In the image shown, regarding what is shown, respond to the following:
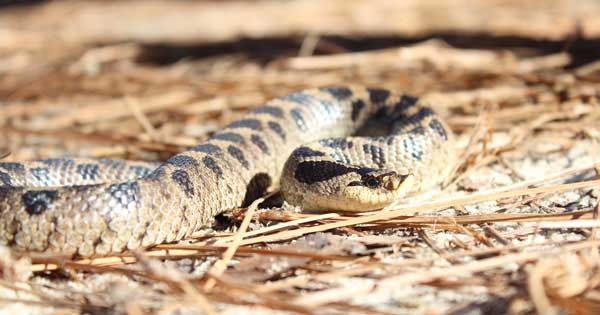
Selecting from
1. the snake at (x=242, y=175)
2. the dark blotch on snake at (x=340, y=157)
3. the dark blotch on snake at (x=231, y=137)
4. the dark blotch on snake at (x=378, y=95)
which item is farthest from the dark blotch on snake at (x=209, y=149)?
the dark blotch on snake at (x=378, y=95)

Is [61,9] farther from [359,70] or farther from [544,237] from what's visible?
→ [544,237]

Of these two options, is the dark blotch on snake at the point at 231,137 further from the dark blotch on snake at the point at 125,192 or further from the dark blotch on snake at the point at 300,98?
the dark blotch on snake at the point at 125,192

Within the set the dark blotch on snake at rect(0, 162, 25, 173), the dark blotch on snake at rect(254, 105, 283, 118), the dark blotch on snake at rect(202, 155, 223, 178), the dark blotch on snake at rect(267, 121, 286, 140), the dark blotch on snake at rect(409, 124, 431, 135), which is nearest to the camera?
the dark blotch on snake at rect(202, 155, 223, 178)

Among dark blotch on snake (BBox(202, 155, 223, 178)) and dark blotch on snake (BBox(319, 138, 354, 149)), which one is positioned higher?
dark blotch on snake (BBox(319, 138, 354, 149))

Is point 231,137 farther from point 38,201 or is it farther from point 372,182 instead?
point 38,201

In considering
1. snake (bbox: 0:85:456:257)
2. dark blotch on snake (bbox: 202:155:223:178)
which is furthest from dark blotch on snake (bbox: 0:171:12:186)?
dark blotch on snake (bbox: 202:155:223:178)

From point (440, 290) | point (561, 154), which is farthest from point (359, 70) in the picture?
point (440, 290)

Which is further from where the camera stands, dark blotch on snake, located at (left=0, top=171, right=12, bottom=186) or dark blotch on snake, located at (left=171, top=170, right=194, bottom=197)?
dark blotch on snake, located at (left=0, top=171, right=12, bottom=186)

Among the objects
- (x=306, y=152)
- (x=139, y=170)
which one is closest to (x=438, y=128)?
(x=306, y=152)

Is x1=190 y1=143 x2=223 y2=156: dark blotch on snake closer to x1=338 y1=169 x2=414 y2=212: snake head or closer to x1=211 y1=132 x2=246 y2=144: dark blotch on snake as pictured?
x1=211 y1=132 x2=246 y2=144: dark blotch on snake
